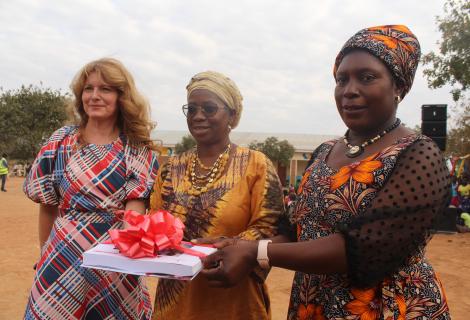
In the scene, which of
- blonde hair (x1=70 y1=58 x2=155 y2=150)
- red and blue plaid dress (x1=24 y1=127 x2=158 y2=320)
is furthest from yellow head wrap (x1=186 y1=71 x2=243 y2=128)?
red and blue plaid dress (x1=24 y1=127 x2=158 y2=320)

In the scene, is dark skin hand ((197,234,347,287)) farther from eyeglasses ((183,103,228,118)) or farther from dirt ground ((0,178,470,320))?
dirt ground ((0,178,470,320))

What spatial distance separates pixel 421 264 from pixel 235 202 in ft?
3.09

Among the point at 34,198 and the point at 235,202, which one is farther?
the point at 34,198

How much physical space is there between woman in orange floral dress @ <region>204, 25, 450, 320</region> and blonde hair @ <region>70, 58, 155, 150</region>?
1418 millimetres

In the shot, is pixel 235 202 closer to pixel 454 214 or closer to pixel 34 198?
pixel 34 198

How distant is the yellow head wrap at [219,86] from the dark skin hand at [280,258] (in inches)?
32.1

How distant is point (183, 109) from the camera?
7.80ft

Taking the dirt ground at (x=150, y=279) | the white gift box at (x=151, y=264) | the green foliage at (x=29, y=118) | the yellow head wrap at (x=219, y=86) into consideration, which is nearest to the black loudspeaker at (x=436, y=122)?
the dirt ground at (x=150, y=279)

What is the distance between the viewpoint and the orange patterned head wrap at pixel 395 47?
1.58 meters

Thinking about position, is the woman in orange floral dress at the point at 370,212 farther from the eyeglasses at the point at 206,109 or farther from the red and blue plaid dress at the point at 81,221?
the red and blue plaid dress at the point at 81,221

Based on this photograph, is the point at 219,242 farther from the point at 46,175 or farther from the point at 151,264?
the point at 46,175

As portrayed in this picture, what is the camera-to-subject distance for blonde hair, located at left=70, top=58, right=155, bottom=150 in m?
2.82

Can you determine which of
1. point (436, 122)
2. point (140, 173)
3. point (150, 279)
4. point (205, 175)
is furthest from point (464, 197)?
point (205, 175)

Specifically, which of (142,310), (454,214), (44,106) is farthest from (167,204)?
(44,106)
